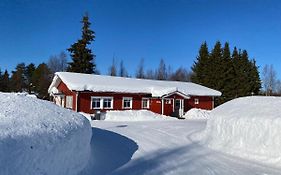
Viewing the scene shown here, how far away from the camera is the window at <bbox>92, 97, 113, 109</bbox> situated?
89.2ft

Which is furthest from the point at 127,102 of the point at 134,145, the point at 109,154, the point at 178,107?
the point at 109,154

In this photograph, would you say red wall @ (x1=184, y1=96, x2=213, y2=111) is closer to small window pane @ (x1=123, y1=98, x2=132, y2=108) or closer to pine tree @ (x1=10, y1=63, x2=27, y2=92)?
small window pane @ (x1=123, y1=98, x2=132, y2=108)

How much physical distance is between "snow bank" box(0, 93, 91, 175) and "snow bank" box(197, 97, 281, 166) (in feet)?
21.1

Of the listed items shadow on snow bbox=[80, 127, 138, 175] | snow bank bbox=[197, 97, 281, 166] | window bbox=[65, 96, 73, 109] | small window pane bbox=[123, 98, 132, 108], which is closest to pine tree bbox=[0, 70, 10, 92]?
window bbox=[65, 96, 73, 109]

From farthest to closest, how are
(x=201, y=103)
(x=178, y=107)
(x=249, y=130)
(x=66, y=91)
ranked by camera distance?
(x=201, y=103)
(x=178, y=107)
(x=66, y=91)
(x=249, y=130)

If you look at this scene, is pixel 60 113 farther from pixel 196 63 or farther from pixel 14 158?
pixel 196 63

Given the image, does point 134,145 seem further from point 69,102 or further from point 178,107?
point 178,107

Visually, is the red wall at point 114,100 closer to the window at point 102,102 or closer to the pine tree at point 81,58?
the window at point 102,102

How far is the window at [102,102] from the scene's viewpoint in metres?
27.2

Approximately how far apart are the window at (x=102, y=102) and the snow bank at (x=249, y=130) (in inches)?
579

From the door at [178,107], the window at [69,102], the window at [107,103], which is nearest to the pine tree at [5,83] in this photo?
the window at [69,102]

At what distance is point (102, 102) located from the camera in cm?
2759

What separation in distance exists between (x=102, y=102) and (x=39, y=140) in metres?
21.7

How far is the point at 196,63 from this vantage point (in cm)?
5203
